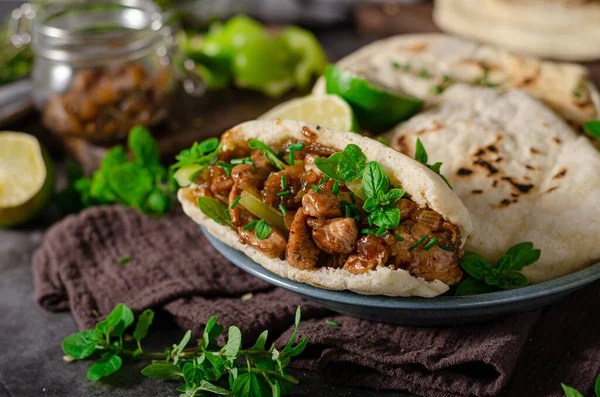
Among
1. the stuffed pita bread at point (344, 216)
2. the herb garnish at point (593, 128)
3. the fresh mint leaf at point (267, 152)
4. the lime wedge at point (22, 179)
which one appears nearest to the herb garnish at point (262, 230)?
the stuffed pita bread at point (344, 216)

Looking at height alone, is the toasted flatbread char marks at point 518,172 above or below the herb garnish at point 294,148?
below

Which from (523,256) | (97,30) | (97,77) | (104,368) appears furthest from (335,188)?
(97,30)

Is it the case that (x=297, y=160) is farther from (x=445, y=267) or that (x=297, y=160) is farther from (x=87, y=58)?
(x=87, y=58)

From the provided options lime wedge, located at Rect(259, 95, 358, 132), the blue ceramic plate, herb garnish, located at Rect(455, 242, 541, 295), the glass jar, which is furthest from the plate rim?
the glass jar

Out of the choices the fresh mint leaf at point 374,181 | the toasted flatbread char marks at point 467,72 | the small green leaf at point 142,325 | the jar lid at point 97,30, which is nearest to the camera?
the fresh mint leaf at point 374,181

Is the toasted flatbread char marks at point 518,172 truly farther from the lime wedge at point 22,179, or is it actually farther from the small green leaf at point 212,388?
the lime wedge at point 22,179

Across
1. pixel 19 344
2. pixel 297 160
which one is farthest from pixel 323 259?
pixel 19 344

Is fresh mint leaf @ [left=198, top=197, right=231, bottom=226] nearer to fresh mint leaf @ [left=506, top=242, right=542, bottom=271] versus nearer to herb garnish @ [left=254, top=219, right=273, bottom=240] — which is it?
herb garnish @ [left=254, top=219, right=273, bottom=240]
